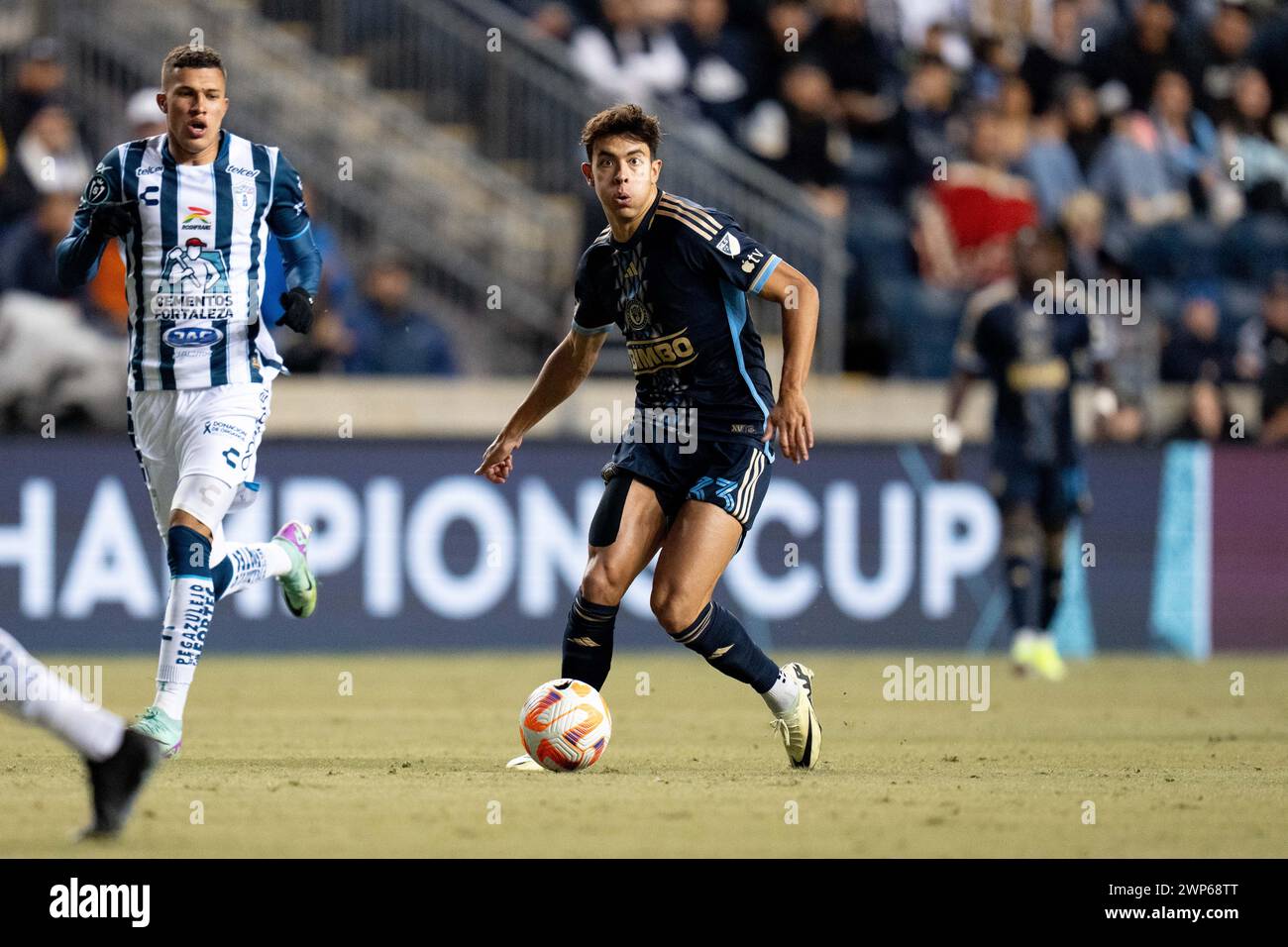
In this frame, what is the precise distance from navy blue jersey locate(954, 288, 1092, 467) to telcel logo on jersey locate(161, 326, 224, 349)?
7081 millimetres

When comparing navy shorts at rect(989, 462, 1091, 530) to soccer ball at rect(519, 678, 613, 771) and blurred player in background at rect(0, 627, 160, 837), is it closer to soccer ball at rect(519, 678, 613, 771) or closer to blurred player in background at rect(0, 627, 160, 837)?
soccer ball at rect(519, 678, 613, 771)

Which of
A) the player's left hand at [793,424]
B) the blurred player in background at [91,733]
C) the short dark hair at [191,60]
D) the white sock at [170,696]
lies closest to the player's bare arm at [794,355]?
the player's left hand at [793,424]

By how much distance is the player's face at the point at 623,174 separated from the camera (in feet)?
25.1

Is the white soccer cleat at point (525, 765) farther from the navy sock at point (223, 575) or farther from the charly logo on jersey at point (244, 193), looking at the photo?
the charly logo on jersey at point (244, 193)

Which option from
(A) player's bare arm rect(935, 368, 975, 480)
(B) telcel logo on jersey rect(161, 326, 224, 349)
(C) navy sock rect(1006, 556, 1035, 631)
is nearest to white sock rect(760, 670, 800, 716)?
(B) telcel logo on jersey rect(161, 326, 224, 349)

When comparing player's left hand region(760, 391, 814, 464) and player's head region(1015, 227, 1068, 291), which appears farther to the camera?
player's head region(1015, 227, 1068, 291)

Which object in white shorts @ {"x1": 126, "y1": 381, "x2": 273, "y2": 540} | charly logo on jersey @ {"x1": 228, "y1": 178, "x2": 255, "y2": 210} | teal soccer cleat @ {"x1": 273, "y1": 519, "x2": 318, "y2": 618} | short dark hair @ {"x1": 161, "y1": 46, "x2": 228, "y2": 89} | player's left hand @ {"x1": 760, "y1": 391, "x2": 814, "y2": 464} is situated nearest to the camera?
player's left hand @ {"x1": 760, "y1": 391, "x2": 814, "y2": 464}

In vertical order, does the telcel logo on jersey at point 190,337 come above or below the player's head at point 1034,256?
below

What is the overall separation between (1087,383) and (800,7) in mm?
4886

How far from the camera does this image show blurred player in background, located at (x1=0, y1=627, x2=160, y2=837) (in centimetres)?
577

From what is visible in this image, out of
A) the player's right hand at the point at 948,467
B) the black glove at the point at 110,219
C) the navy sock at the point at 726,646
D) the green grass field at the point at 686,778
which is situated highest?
the black glove at the point at 110,219

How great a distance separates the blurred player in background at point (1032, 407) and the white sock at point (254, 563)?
230 inches

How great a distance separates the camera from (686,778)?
7695 millimetres

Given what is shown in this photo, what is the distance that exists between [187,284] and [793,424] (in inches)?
95.4
